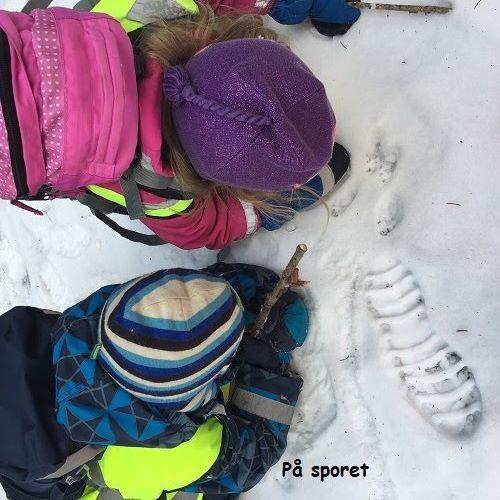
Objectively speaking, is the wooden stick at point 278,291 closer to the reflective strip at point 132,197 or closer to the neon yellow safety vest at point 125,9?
the reflective strip at point 132,197

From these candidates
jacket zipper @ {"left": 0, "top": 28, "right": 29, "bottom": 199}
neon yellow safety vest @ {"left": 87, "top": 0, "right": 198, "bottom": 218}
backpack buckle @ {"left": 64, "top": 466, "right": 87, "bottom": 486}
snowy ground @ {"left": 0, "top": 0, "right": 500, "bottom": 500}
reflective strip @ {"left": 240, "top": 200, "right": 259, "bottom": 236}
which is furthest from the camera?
reflective strip @ {"left": 240, "top": 200, "right": 259, "bottom": 236}

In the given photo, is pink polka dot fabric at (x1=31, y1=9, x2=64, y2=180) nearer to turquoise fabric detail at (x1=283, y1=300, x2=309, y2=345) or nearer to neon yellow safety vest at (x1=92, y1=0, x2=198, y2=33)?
neon yellow safety vest at (x1=92, y1=0, x2=198, y2=33)

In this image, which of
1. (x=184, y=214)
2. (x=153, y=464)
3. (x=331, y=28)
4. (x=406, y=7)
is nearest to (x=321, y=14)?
(x=331, y=28)

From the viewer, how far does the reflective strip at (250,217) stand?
126 centimetres

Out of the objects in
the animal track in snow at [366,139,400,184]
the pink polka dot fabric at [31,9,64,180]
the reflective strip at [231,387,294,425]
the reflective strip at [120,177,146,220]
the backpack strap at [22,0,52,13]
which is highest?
the pink polka dot fabric at [31,9,64,180]

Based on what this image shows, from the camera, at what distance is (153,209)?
3.47ft

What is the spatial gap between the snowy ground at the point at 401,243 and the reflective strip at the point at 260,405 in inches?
4.3

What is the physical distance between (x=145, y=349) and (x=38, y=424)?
0.88 feet

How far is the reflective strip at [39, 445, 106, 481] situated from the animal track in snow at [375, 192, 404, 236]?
796 millimetres

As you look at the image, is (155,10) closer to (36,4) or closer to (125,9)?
(125,9)

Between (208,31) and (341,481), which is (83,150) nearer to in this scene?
(208,31)

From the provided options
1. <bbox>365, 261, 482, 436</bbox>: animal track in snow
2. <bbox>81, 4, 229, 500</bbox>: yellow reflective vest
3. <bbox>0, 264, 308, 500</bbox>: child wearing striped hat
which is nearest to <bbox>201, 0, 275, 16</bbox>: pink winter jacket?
<bbox>81, 4, 229, 500</bbox>: yellow reflective vest

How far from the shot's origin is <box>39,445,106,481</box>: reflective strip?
101cm

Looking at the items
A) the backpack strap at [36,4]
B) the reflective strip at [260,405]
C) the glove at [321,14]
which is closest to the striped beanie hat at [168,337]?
the reflective strip at [260,405]
